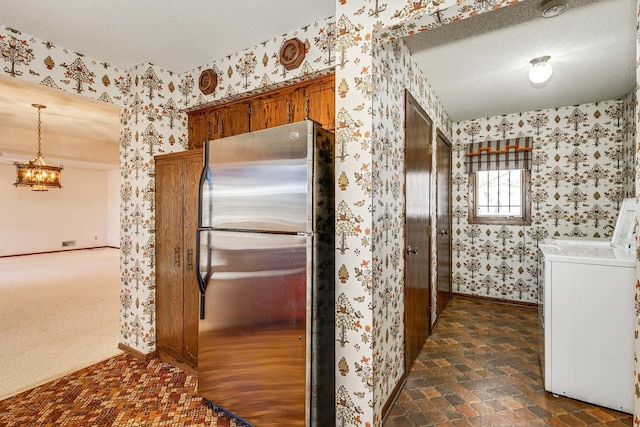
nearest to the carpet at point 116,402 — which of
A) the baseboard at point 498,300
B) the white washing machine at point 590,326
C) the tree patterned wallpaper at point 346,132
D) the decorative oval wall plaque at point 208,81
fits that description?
the tree patterned wallpaper at point 346,132

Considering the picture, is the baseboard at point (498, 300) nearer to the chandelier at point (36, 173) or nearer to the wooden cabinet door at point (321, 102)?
the wooden cabinet door at point (321, 102)

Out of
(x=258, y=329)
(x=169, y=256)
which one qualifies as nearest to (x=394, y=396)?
(x=258, y=329)

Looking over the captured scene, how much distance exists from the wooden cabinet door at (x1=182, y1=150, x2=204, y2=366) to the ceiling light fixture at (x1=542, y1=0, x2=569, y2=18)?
2.55 m

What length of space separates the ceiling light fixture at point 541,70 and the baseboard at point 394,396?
8.60ft

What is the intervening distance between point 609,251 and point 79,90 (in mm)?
4468

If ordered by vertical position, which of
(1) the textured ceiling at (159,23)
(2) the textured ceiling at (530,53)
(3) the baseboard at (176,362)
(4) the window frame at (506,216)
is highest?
(1) the textured ceiling at (159,23)

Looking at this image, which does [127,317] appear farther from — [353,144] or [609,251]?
[609,251]

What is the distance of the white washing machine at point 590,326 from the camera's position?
205cm

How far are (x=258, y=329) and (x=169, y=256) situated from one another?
1404 mm

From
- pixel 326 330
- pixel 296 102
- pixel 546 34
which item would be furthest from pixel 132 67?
pixel 546 34

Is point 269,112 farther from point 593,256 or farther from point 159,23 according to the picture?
point 593,256

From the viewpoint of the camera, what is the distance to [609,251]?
7.94ft

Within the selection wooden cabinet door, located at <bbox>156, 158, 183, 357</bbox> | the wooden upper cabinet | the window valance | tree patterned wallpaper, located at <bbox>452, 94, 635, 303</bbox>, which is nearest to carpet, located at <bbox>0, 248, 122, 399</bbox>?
wooden cabinet door, located at <bbox>156, 158, 183, 357</bbox>

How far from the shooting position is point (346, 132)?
6.02 feet
